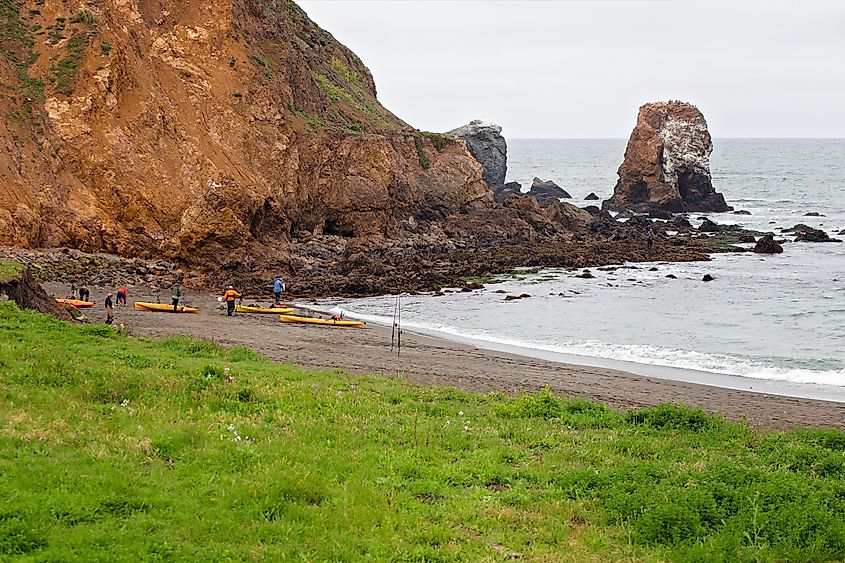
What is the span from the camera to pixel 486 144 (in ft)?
287

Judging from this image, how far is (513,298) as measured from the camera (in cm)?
3919

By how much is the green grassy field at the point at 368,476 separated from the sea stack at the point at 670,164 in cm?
7048

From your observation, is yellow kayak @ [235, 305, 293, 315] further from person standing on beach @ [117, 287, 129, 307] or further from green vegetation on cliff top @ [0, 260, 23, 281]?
green vegetation on cliff top @ [0, 260, 23, 281]

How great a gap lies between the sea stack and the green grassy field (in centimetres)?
7048

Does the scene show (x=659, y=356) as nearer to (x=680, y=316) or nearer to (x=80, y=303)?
(x=680, y=316)

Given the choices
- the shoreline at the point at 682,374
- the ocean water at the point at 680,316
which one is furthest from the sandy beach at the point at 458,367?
the ocean water at the point at 680,316

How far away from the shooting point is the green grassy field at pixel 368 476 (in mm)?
7691

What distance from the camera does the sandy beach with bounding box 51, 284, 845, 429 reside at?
63.7 ft

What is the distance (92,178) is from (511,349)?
72.7 ft

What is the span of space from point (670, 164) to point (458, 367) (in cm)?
6526

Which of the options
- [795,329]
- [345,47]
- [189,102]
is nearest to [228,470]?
[795,329]

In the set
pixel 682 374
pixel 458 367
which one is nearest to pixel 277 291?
pixel 458 367

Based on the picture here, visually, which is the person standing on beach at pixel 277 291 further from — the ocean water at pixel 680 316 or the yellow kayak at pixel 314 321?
the yellow kayak at pixel 314 321

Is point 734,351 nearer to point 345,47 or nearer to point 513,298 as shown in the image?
point 513,298
